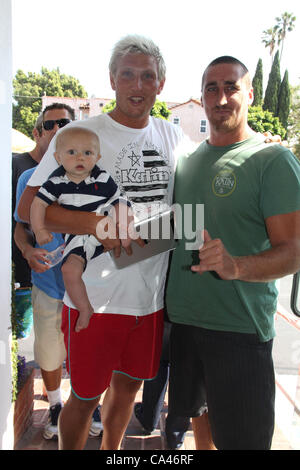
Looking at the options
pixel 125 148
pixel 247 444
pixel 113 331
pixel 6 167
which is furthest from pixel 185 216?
pixel 247 444

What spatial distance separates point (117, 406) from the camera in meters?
1.78

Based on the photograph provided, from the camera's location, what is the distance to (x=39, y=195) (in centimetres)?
141

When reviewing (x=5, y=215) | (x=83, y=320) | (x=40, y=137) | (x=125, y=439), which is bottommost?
(x=125, y=439)

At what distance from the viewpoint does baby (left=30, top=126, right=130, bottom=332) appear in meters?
1.40

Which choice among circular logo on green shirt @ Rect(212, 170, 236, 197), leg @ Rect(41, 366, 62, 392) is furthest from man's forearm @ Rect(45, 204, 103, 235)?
leg @ Rect(41, 366, 62, 392)

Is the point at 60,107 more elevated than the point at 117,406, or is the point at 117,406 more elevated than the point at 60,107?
the point at 60,107

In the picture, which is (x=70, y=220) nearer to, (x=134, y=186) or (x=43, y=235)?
(x=43, y=235)

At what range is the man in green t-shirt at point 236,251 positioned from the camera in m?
1.45

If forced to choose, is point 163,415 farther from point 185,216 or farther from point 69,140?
Result: point 69,140

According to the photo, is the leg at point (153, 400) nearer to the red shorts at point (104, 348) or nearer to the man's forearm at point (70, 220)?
the red shorts at point (104, 348)

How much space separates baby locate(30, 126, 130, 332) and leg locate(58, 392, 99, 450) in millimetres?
523

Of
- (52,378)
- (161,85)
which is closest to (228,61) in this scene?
(161,85)

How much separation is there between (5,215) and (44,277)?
1.43 feet

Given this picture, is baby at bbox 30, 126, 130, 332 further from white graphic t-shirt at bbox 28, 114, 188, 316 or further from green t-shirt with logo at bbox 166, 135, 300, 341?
green t-shirt with logo at bbox 166, 135, 300, 341
